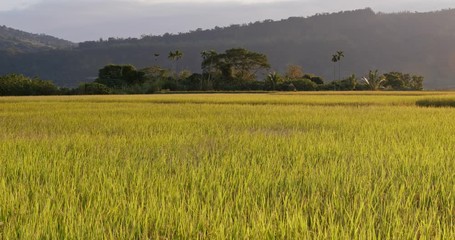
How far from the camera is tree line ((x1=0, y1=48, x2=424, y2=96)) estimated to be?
5131cm

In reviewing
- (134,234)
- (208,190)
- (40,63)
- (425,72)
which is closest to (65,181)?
(208,190)

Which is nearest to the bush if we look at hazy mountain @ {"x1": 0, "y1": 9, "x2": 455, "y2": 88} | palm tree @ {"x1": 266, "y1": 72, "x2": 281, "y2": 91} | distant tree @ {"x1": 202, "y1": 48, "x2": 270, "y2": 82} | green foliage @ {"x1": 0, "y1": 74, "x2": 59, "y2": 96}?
palm tree @ {"x1": 266, "y1": 72, "x2": 281, "y2": 91}

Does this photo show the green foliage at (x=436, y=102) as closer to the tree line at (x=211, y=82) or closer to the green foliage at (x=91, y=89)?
the tree line at (x=211, y=82)

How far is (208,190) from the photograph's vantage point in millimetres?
3279

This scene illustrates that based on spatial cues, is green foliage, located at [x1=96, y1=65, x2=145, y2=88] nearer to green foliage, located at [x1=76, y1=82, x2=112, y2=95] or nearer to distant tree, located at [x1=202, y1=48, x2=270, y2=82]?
distant tree, located at [x1=202, y1=48, x2=270, y2=82]

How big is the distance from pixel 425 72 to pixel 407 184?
537 feet

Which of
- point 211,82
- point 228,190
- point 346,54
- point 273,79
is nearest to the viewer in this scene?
point 228,190

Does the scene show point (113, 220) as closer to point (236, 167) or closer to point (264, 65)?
point (236, 167)

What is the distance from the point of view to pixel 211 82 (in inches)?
2586

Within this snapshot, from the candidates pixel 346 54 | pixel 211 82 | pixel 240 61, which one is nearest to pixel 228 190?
pixel 211 82

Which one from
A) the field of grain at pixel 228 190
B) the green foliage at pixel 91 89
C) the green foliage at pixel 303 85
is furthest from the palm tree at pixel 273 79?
the field of grain at pixel 228 190

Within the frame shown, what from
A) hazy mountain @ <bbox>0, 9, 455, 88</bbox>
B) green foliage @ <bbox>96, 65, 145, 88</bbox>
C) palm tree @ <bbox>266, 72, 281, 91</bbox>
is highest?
hazy mountain @ <bbox>0, 9, 455, 88</bbox>

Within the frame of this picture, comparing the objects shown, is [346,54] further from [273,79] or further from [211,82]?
[273,79]

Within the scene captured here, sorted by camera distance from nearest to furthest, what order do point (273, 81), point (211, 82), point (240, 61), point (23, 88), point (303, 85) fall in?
point (23, 88)
point (273, 81)
point (303, 85)
point (211, 82)
point (240, 61)
